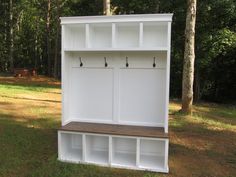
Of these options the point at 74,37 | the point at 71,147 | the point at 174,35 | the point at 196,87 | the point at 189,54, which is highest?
the point at 174,35

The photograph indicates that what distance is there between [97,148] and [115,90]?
3.56 feet

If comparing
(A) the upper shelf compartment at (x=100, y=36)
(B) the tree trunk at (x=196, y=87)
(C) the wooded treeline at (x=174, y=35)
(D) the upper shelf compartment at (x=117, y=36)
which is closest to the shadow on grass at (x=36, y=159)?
(D) the upper shelf compartment at (x=117, y=36)

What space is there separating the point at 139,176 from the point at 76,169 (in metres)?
0.97

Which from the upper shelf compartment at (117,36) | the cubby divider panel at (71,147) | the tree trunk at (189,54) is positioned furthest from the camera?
the tree trunk at (189,54)

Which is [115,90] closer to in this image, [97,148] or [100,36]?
[100,36]

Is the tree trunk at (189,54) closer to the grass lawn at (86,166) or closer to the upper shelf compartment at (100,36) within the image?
the grass lawn at (86,166)

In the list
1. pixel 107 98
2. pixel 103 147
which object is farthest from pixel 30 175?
pixel 107 98

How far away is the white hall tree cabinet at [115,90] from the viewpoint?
4.75 m

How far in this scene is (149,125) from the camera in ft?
16.8

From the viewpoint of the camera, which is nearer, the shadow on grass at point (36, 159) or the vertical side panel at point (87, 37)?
the shadow on grass at point (36, 159)

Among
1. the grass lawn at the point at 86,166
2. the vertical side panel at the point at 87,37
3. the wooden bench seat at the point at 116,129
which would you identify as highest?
the vertical side panel at the point at 87,37

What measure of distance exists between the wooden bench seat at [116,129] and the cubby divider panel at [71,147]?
235 millimetres

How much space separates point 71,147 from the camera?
5.33 m

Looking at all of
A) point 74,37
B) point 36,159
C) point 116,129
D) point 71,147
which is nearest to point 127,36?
point 74,37
